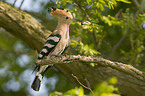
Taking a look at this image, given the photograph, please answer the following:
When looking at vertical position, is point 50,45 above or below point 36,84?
above

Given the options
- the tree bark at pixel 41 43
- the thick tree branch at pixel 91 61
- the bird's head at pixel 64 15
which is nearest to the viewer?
the thick tree branch at pixel 91 61

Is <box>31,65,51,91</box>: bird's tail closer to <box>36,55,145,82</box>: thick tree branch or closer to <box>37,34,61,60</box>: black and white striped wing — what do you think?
<box>37,34,61,60</box>: black and white striped wing

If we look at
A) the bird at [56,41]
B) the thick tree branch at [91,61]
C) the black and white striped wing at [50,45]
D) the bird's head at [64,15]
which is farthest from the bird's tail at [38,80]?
the bird's head at [64,15]

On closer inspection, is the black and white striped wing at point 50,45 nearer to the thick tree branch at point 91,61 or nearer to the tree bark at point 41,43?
the thick tree branch at point 91,61

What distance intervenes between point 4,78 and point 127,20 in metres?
3.35

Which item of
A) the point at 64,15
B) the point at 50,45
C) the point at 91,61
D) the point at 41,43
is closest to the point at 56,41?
the point at 50,45

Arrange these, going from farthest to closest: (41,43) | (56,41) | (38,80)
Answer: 1. (41,43)
2. (38,80)
3. (56,41)

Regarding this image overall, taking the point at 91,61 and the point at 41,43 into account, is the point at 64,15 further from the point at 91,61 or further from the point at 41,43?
the point at 41,43

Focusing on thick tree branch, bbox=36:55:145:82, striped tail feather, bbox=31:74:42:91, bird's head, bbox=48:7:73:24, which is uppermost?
bird's head, bbox=48:7:73:24

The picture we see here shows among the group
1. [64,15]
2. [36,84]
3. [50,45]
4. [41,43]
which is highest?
[64,15]

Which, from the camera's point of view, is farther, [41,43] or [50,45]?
[41,43]

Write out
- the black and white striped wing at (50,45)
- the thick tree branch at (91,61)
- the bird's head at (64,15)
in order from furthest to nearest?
1. the bird's head at (64,15)
2. the black and white striped wing at (50,45)
3. the thick tree branch at (91,61)

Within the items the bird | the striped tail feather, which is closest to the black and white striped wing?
the bird

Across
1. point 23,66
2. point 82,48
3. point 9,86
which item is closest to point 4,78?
point 9,86
